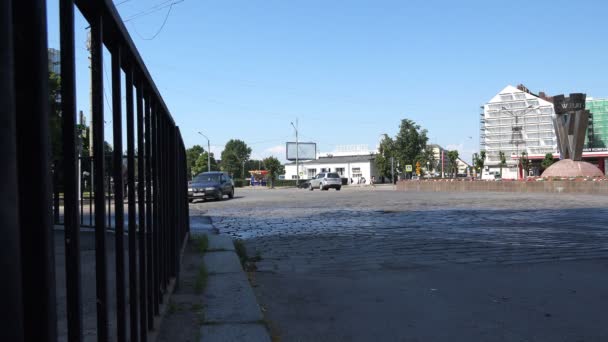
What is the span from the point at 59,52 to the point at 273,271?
17.3 feet

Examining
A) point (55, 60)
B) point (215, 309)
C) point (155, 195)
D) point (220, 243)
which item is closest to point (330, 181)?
point (220, 243)

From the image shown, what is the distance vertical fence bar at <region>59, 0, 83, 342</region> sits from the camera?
1.47 m

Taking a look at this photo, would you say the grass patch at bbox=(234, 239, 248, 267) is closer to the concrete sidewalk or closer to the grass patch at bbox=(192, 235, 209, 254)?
the grass patch at bbox=(192, 235, 209, 254)

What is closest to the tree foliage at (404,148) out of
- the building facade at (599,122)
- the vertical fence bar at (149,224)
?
the building facade at (599,122)

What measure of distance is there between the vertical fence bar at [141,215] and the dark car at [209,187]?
2320cm

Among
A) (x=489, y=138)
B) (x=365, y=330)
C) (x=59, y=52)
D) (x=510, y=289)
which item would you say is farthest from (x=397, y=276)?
(x=489, y=138)

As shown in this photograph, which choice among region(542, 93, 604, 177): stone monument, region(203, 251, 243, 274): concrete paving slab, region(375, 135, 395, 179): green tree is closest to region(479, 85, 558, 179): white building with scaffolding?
region(375, 135, 395, 179): green tree

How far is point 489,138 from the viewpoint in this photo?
159 m

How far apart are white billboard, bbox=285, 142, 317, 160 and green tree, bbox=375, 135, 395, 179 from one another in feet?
37.1

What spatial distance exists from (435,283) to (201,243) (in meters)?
3.55

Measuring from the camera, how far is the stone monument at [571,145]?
42000mm

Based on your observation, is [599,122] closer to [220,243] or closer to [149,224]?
[220,243]

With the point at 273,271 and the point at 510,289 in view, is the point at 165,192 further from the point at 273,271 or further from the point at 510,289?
the point at 510,289

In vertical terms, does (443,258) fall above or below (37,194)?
below
